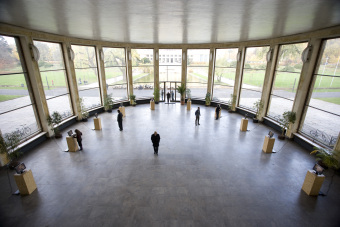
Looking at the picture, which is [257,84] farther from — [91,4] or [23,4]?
[23,4]

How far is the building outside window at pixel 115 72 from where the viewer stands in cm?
1450

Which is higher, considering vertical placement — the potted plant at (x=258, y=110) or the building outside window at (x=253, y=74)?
the building outside window at (x=253, y=74)

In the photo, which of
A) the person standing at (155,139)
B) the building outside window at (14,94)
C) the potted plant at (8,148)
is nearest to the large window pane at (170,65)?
the person standing at (155,139)

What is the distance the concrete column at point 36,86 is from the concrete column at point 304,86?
47.3 ft

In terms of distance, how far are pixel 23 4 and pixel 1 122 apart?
6.83 m

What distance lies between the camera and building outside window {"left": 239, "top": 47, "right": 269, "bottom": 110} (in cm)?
1245

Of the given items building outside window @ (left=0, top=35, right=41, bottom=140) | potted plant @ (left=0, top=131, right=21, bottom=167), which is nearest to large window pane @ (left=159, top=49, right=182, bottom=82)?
building outside window @ (left=0, top=35, right=41, bottom=140)

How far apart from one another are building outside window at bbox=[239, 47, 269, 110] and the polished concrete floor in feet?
16.3

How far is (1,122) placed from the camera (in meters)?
8.09

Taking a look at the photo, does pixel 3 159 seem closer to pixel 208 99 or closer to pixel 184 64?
pixel 184 64

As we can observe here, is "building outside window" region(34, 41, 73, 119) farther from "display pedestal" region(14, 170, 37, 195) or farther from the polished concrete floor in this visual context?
"display pedestal" region(14, 170, 37, 195)

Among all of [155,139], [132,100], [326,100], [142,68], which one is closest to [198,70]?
[142,68]

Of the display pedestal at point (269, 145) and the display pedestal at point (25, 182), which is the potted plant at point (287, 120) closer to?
the display pedestal at point (269, 145)

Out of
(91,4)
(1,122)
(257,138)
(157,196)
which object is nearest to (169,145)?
(157,196)
